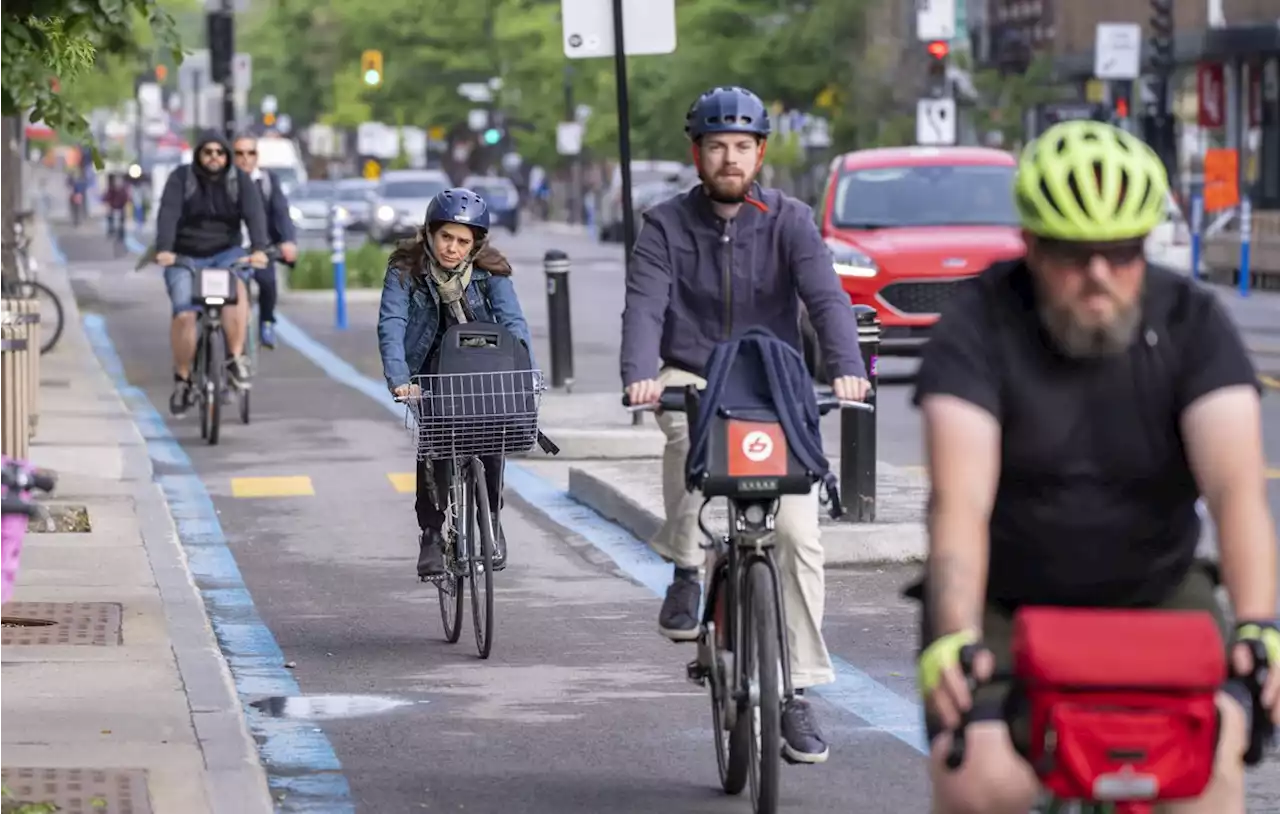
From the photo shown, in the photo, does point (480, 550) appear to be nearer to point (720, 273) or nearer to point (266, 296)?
point (720, 273)

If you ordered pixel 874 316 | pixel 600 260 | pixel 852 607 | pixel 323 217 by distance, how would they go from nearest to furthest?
pixel 852 607, pixel 874 316, pixel 600 260, pixel 323 217

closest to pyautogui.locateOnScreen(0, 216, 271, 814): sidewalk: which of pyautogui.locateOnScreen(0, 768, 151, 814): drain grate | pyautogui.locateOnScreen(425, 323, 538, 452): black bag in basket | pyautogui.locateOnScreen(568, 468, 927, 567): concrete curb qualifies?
pyautogui.locateOnScreen(0, 768, 151, 814): drain grate

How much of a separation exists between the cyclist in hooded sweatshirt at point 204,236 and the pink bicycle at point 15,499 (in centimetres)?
1235

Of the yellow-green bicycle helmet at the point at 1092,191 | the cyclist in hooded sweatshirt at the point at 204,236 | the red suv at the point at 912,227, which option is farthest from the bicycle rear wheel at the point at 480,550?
the red suv at the point at 912,227

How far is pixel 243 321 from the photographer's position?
17.4 m

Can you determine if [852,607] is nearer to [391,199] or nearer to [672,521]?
[672,521]

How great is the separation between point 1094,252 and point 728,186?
132 inches

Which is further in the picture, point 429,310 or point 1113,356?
point 429,310

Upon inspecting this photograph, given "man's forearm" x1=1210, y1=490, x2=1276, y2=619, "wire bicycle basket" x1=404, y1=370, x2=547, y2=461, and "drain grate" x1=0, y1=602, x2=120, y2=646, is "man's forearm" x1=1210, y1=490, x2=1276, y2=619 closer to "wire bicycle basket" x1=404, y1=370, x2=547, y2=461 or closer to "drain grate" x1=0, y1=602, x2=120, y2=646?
"wire bicycle basket" x1=404, y1=370, x2=547, y2=461

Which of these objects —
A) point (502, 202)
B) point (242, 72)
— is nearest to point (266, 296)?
point (242, 72)

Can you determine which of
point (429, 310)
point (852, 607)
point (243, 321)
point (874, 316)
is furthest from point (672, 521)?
point (243, 321)

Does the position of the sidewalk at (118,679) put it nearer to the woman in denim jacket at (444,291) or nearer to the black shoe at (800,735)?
the woman in denim jacket at (444,291)

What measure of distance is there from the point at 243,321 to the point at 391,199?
1764 inches

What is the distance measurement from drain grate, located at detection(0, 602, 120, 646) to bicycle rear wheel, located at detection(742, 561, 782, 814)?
3.14 meters
